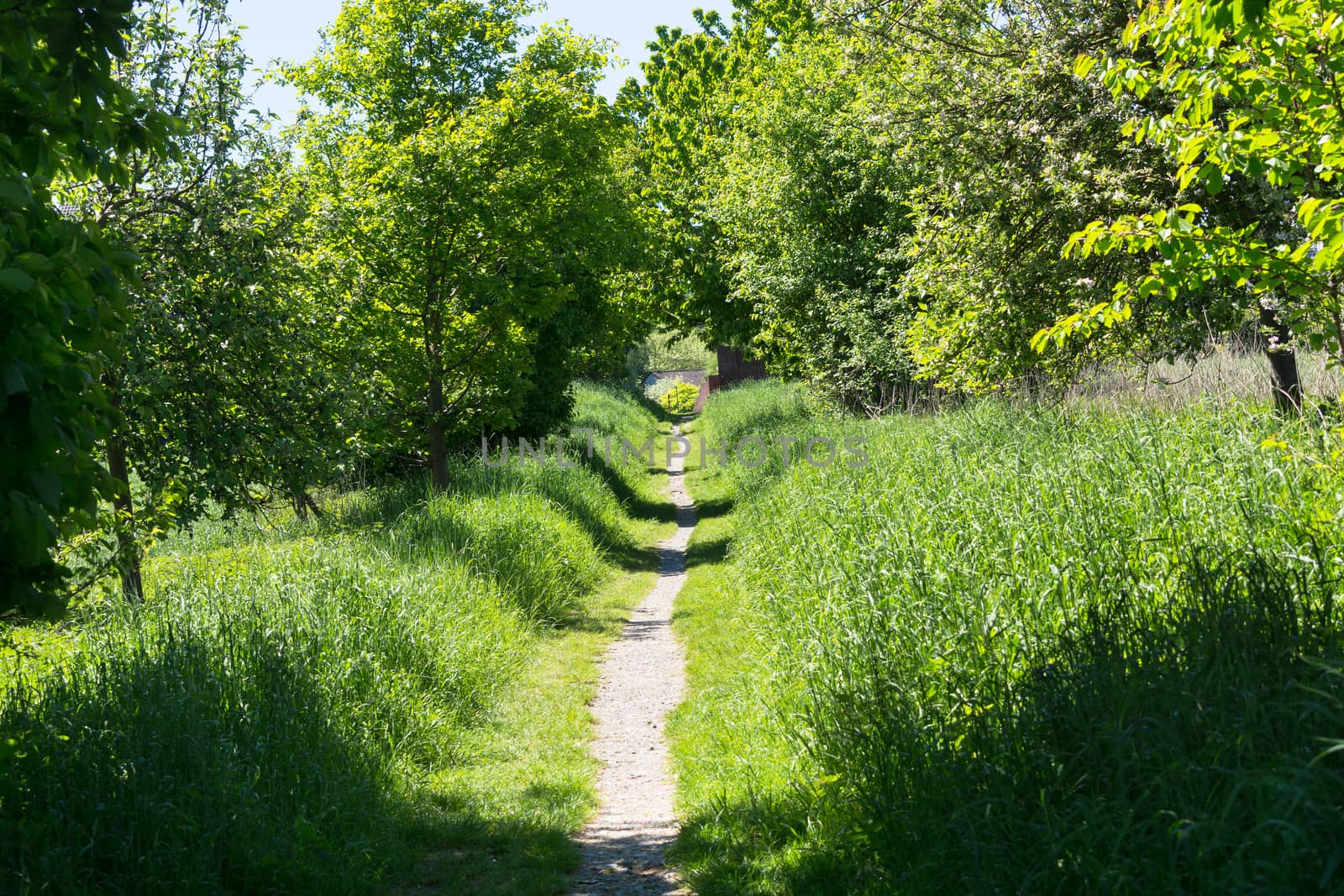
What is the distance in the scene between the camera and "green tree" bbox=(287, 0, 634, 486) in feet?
45.2

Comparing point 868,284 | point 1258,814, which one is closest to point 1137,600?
point 1258,814

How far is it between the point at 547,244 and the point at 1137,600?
12.6 m

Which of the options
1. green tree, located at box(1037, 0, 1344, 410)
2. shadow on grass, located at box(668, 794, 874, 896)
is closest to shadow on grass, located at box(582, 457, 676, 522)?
shadow on grass, located at box(668, 794, 874, 896)

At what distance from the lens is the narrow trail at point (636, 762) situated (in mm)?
5668

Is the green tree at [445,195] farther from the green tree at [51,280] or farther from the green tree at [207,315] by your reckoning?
the green tree at [51,280]

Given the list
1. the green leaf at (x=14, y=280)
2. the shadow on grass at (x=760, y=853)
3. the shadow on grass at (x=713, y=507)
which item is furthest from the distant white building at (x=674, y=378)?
the green leaf at (x=14, y=280)

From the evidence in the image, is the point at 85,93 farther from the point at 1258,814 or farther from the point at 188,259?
the point at 188,259

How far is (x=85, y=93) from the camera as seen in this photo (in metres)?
3.68

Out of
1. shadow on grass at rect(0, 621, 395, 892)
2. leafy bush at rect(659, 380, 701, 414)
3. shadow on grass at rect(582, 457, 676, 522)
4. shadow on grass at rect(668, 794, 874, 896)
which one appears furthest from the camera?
leafy bush at rect(659, 380, 701, 414)

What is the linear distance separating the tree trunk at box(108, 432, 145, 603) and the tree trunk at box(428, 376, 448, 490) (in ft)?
20.5

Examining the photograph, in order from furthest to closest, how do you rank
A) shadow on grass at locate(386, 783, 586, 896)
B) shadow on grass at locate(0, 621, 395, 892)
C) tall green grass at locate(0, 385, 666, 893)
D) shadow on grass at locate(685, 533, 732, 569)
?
shadow on grass at locate(685, 533, 732, 569) < shadow on grass at locate(386, 783, 586, 896) < tall green grass at locate(0, 385, 666, 893) < shadow on grass at locate(0, 621, 395, 892)

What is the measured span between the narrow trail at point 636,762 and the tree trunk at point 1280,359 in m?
5.47

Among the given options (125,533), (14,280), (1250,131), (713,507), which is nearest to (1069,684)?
(1250,131)

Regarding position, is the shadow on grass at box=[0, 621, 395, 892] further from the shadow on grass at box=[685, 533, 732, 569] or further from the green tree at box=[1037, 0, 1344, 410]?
the shadow on grass at box=[685, 533, 732, 569]
